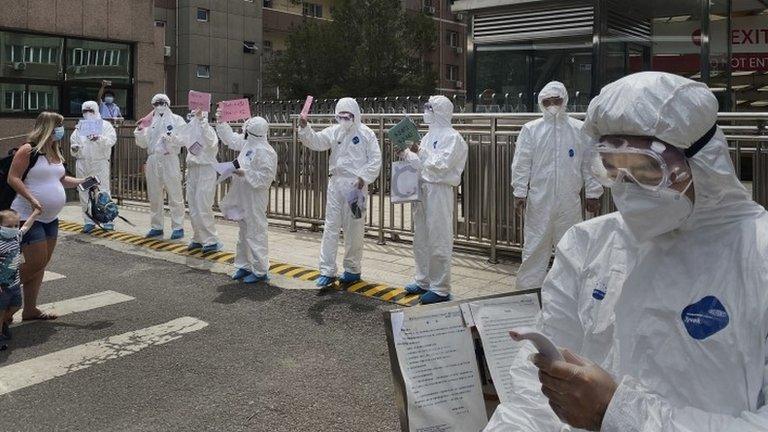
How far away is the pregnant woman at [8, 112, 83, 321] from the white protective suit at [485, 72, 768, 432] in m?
5.26

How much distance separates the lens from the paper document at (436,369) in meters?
2.78

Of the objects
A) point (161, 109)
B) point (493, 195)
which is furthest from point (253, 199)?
point (161, 109)

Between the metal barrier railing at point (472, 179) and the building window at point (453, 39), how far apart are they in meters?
36.1

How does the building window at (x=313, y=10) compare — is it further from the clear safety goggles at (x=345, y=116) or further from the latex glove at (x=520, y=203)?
the latex glove at (x=520, y=203)

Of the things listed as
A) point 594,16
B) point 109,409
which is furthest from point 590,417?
point 594,16

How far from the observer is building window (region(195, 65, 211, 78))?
34.9 m

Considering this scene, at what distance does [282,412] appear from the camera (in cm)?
402

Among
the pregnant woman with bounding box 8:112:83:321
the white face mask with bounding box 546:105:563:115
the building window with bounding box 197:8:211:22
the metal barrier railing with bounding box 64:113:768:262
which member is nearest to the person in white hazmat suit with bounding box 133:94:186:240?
the metal barrier railing with bounding box 64:113:768:262

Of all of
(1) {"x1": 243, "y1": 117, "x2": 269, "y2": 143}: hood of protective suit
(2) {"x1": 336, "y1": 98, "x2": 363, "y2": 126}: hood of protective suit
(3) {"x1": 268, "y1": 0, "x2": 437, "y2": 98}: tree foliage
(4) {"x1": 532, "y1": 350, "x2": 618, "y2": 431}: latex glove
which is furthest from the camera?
(3) {"x1": 268, "y1": 0, "x2": 437, "y2": 98}: tree foliage

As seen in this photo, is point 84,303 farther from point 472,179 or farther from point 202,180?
point 472,179

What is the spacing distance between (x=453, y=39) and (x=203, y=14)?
58.3 feet

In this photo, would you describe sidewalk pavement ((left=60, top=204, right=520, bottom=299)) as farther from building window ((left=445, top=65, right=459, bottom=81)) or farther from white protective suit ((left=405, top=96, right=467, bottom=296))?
building window ((left=445, top=65, right=459, bottom=81))

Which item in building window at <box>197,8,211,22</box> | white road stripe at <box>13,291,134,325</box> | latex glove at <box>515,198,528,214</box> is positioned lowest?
white road stripe at <box>13,291,134,325</box>

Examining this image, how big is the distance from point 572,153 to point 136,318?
4195 millimetres
